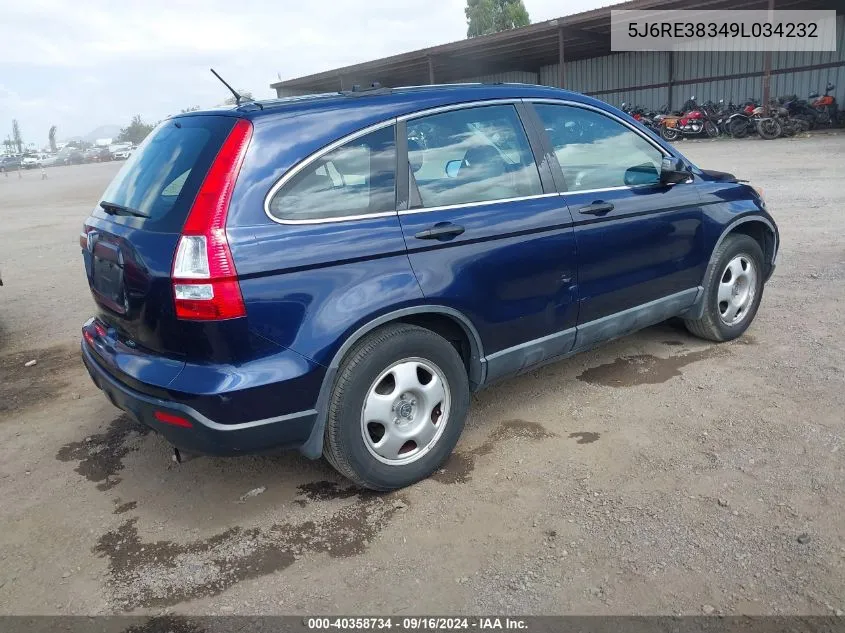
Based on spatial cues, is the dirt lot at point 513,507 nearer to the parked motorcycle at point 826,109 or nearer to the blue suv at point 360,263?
the blue suv at point 360,263

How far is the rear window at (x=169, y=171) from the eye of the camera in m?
2.65

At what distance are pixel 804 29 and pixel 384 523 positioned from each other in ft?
82.2

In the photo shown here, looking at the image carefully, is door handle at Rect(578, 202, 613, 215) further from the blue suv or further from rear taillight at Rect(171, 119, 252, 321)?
rear taillight at Rect(171, 119, 252, 321)

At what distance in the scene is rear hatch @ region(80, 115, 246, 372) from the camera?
8.43ft

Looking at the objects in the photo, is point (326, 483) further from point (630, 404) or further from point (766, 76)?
point (766, 76)

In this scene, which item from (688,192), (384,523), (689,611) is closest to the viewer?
(689,611)

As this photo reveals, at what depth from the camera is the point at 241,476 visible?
3.31 meters

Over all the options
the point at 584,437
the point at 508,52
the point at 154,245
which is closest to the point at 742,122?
the point at 508,52

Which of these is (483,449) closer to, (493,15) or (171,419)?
(171,419)

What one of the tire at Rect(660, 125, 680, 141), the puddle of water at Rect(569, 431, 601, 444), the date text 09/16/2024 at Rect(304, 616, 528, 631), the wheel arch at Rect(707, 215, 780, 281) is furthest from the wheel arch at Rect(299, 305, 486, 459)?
the tire at Rect(660, 125, 680, 141)

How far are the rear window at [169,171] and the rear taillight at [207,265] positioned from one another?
83 millimetres

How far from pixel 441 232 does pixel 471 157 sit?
498 millimetres

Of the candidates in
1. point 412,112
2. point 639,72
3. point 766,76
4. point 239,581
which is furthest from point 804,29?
point 239,581

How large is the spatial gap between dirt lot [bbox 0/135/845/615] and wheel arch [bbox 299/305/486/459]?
1.29 ft
